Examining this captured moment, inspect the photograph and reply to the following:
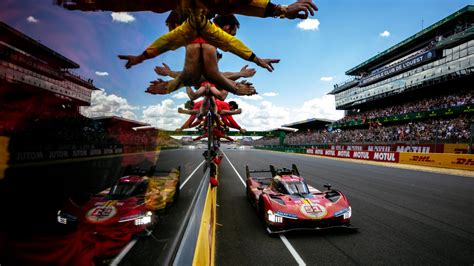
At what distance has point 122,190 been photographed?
19.6 feet

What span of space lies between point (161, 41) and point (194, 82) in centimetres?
78

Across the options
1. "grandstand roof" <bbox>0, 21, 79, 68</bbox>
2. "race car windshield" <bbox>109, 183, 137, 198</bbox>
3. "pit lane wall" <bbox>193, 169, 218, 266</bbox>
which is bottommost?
"race car windshield" <bbox>109, 183, 137, 198</bbox>

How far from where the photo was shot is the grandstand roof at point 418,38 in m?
28.0

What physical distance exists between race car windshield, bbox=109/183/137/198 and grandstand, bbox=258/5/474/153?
21.6 metres

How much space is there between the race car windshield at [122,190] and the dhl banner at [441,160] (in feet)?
61.9

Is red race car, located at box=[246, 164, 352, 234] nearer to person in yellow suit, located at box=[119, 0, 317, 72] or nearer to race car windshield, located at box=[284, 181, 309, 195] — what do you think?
race car windshield, located at box=[284, 181, 309, 195]

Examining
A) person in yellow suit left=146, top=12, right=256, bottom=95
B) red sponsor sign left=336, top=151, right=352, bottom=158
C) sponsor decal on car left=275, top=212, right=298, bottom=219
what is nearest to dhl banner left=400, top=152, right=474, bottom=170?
red sponsor sign left=336, top=151, right=352, bottom=158

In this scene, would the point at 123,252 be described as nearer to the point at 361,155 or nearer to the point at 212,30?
the point at 212,30

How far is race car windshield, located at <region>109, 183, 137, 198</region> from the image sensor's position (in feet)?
19.1

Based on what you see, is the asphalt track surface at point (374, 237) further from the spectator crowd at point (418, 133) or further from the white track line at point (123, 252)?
the spectator crowd at point (418, 133)

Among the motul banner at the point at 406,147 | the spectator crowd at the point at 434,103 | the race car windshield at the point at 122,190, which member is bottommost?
the race car windshield at the point at 122,190

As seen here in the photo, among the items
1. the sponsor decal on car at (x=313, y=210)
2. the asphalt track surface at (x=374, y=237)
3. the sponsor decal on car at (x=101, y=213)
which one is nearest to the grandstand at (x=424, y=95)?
the asphalt track surface at (x=374, y=237)

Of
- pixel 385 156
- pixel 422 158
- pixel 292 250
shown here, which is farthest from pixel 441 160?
pixel 292 250

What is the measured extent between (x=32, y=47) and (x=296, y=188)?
595 cm
